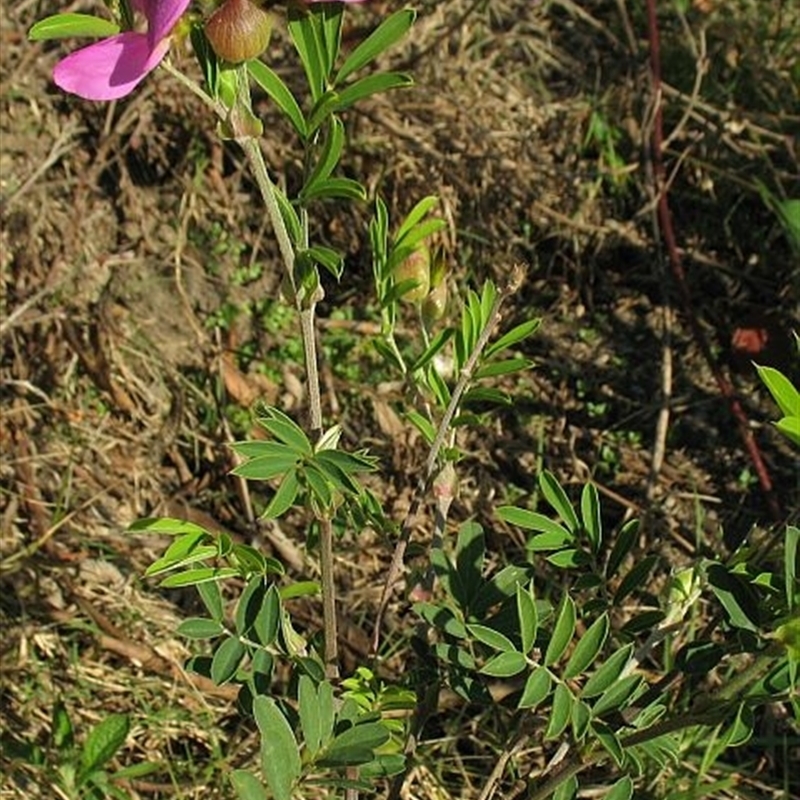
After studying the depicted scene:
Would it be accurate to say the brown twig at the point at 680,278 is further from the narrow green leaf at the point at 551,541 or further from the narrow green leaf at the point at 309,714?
the narrow green leaf at the point at 309,714

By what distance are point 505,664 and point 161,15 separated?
63 centimetres

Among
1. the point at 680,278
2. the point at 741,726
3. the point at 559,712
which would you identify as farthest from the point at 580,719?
the point at 680,278

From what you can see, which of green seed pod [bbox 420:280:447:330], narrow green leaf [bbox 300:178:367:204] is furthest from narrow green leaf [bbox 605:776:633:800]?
narrow green leaf [bbox 300:178:367:204]

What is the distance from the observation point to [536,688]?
3.82ft

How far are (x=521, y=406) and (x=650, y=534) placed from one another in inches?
12.6

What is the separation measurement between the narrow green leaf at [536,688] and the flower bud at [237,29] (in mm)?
583

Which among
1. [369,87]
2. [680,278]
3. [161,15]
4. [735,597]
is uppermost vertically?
[161,15]

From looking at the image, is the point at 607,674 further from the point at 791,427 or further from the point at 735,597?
the point at 791,427

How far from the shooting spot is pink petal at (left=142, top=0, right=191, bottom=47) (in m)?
0.85

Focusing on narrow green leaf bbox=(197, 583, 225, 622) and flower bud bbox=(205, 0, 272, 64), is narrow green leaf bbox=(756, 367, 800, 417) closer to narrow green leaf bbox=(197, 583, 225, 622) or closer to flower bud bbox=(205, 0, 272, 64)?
flower bud bbox=(205, 0, 272, 64)

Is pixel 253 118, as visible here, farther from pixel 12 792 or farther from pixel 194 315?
pixel 194 315

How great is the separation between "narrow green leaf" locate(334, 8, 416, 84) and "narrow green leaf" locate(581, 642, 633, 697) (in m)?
0.55

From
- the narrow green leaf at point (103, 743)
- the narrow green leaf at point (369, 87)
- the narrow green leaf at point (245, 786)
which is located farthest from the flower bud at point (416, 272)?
the narrow green leaf at point (103, 743)

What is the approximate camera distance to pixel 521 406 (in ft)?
7.30
